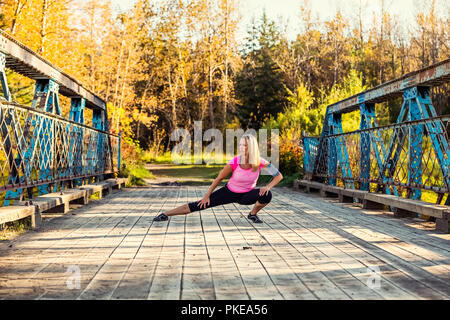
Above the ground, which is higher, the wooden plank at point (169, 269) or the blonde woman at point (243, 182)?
the blonde woman at point (243, 182)

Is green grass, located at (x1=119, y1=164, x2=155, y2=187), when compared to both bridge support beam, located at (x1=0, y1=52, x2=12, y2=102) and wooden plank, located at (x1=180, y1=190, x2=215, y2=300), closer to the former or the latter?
bridge support beam, located at (x1=0, y1=52, x2=12, y2=102)

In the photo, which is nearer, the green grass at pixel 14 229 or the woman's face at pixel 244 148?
the green grass at pixel 14 229

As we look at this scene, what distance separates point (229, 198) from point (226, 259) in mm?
2329

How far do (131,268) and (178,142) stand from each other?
32.6 m

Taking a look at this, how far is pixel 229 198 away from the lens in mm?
6797

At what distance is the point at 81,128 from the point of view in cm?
1015

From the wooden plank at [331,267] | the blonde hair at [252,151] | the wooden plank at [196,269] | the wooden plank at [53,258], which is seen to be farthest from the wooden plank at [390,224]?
the wooden plank at [53,258]

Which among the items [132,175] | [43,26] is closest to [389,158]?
[132,175]

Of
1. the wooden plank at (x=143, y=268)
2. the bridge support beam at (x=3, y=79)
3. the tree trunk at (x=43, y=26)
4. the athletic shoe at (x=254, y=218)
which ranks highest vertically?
the tree trunk at (x=43, y=26)

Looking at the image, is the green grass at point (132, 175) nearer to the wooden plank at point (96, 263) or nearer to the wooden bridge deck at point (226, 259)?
the wooden bridge deck at point (226, 259)

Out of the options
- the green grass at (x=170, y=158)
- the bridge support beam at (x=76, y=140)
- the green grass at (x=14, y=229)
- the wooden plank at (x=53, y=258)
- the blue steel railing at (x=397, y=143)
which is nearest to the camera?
the wooden plank at (x=53, y=258)

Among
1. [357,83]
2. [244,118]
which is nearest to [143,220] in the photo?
[357,83]

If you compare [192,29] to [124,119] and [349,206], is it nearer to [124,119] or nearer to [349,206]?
[124,119]

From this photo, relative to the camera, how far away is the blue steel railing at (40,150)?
6055 millimetres
